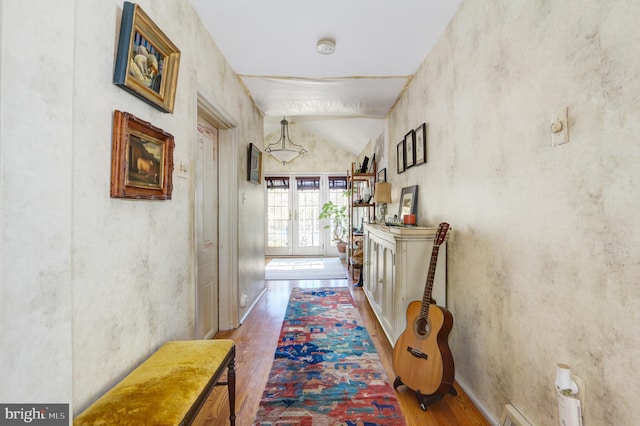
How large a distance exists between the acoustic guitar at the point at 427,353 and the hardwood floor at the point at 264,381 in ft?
0.25

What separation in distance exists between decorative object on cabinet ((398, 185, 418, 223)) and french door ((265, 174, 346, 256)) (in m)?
4.13

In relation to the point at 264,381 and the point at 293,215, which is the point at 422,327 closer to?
the point at 264,381

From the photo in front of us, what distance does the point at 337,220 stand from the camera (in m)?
7.13

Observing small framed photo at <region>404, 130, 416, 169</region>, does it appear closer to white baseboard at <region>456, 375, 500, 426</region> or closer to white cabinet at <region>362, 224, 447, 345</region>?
white cabinet at <region>362, 224, 447, 345</region>

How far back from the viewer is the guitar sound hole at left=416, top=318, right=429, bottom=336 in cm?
175

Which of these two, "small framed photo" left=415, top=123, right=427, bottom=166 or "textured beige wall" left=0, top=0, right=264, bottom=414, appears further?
"small framed photo" left=415, top=123, right=427, bottom=166

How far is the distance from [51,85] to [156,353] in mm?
1162

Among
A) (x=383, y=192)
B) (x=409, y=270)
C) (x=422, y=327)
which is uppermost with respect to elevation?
(x=383, y=192)

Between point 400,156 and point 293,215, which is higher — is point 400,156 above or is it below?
above

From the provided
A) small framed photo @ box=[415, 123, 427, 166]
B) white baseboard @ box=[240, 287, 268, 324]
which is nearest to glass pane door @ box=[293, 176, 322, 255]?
white baseboard @ box=[240, 287, 268, 324]

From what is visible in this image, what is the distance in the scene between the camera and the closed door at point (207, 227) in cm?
245

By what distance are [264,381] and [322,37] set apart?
2.57 m

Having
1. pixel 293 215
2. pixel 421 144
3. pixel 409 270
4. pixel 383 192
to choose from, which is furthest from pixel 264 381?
pixel 293 215

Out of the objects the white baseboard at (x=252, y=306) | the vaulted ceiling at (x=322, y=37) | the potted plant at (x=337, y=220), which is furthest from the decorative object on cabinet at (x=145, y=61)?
the potted plant at (x=337, y=220)
